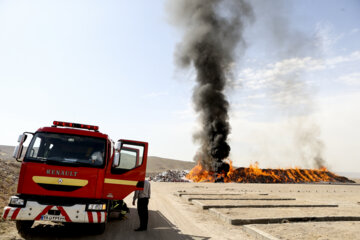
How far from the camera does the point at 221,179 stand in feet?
117

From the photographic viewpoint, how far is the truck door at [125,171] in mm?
6617

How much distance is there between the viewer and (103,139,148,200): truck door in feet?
21.7

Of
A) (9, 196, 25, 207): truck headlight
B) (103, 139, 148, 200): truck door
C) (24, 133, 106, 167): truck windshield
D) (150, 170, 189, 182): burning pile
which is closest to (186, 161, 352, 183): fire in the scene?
(150, 170, 189, 182): burning pile

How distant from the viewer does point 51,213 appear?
18.5 ft

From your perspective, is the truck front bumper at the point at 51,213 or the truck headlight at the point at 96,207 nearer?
the truck front bumper at the point at 51,213

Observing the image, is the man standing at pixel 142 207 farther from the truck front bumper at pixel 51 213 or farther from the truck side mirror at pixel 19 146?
the truck side mirror at pixel 19 146

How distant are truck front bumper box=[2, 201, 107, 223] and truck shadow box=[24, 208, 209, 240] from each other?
0.92 metres

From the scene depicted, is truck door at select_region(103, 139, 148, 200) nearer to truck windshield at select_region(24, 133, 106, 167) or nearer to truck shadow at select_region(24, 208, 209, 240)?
truck windshield at select_region(24, 133, 106, 167)

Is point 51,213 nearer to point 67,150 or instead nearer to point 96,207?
point 96,207

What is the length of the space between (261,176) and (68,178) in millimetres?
35759

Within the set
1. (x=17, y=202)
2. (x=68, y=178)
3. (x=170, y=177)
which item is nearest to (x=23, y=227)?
(x=17, y=202)

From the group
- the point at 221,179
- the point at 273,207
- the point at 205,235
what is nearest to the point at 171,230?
the point at 205,235

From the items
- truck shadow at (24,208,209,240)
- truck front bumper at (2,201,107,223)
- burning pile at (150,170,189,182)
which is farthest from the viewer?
burning pile at (150,170,189,182)

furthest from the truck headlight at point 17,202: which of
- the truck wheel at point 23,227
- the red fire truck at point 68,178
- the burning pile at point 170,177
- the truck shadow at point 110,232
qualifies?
→ the burning pile at point 170,177
